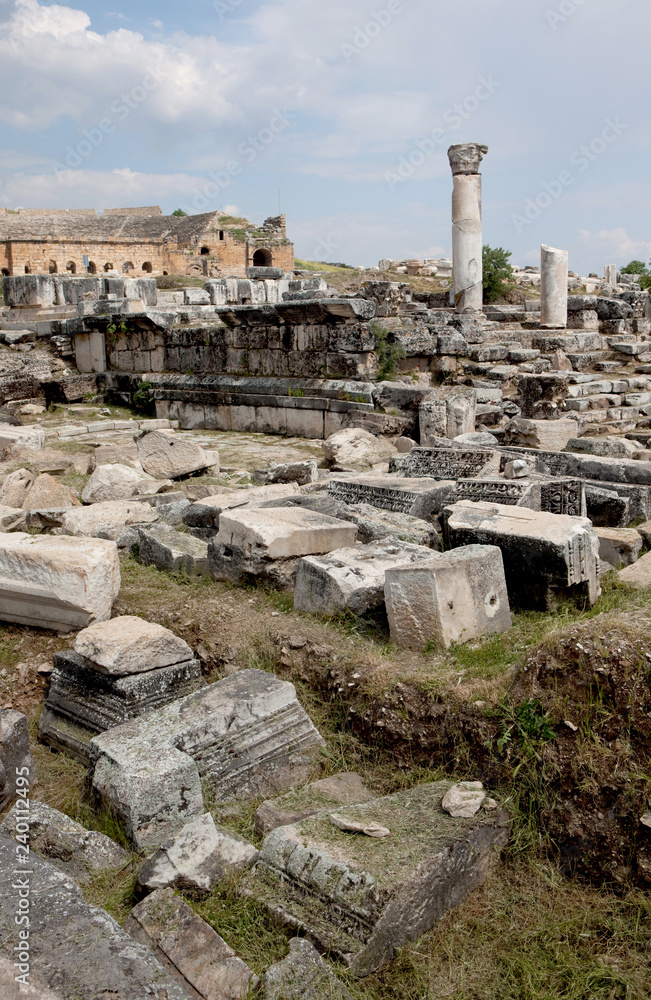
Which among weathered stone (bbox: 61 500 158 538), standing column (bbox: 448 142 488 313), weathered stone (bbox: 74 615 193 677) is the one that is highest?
standing column (bbox: 448 142 488 313)

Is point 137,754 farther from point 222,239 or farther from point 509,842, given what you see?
point 222,239

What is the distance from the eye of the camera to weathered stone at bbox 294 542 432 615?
419cm

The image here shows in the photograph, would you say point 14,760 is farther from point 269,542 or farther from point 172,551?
point 172,551

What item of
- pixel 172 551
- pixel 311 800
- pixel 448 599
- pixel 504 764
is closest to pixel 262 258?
pixel 172 551

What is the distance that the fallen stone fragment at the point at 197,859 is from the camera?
2.79m

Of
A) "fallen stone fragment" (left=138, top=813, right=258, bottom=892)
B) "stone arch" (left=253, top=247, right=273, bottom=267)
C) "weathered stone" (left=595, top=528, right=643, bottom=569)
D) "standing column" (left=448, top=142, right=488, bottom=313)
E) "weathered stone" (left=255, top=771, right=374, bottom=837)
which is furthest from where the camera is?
"stone arch" (left=253, top=247, right=273, bottom=267)

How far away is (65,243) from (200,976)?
1458 inches

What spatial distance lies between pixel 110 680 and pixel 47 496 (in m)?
3.23

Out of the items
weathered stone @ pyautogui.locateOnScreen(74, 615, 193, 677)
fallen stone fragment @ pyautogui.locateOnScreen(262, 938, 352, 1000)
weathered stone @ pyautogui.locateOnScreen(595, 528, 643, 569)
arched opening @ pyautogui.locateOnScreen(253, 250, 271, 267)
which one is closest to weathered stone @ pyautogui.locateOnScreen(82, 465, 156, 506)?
weathered stone @ pyautogui.locateOnScreen(74, 615, 193, 677)

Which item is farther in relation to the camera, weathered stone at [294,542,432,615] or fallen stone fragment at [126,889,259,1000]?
weathered stone at [294,542,432,615]

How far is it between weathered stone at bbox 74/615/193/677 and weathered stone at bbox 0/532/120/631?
37 centimetres

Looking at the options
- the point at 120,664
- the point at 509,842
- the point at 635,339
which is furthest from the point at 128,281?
the point at 509,842

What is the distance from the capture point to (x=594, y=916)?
2.68 meters

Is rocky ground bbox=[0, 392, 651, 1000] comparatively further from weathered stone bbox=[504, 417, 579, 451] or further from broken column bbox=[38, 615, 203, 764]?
weathered stone bbox=[504, 417, 579, 451]
